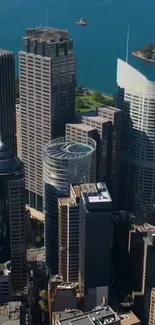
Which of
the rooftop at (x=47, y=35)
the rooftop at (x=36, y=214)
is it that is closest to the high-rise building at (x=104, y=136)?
the rooftop at (x=36, y=214)

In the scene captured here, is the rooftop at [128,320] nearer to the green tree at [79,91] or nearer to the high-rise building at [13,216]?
the high-rise building at [13,216]

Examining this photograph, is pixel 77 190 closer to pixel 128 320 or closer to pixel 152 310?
pixel 152 310

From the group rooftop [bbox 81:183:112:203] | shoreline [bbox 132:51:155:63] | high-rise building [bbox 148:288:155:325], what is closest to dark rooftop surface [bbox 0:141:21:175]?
rooftop [bbox 81:183:112:203]

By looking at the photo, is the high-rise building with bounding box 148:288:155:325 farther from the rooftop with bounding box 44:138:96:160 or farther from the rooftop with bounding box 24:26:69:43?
the rooftop with bounding box 24:26:69:43

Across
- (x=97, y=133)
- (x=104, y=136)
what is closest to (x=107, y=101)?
(x=104, y=136)

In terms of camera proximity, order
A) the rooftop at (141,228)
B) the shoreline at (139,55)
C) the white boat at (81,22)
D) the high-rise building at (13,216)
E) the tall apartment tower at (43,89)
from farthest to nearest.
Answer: the white boat at (81,22)
the shoreline at (139,55)
the tall apartment tower at (43,89)
the rooftop at (141,228)
the high-rise building at (13,216)

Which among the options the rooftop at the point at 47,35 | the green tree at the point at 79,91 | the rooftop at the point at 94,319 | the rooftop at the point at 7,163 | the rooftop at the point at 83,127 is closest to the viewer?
the rooftop at the point at 94,319

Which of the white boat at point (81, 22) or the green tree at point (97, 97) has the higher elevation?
the white boat at point (81, 22)
